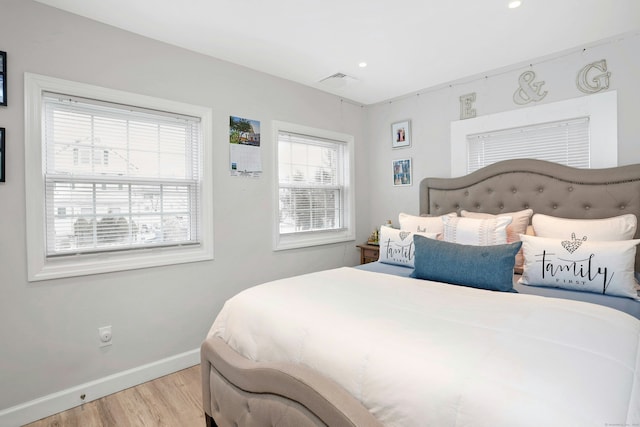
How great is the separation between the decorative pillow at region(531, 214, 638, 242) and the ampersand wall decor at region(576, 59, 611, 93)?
1.04 m

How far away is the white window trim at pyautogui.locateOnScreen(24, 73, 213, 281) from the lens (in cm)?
189

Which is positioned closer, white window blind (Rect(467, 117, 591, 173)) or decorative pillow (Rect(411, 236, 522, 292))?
decorative pillow (Rect(411, 236, 522, 292))

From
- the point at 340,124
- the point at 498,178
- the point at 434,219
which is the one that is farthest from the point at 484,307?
the point at 340,124

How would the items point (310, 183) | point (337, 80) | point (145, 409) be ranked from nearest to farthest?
point (145, 409) < point (337, 80) < point (310, 183)

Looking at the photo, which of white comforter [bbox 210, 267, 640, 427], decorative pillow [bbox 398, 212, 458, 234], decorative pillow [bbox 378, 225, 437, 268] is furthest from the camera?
decorative pillow [bbox 398, 212, 458, 234]

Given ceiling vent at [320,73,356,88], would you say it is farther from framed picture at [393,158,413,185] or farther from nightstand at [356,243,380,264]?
nightstand at [356,243,380,264]

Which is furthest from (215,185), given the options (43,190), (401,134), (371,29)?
(401,134)

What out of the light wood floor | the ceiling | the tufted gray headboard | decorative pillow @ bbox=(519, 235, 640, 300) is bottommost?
the light wood floor

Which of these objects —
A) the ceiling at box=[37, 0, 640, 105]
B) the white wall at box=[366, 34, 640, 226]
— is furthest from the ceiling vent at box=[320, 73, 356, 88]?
the white wall at box=[366, 34, 640, 226]

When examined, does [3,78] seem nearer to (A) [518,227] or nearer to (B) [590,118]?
(A) [518,227]

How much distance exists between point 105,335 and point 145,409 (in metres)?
0.54

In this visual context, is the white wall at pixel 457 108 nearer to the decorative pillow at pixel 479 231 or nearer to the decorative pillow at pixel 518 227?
the decorative pillow at pixel 518 227

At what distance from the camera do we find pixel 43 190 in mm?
1947

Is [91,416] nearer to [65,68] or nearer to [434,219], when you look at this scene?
[65,68]
